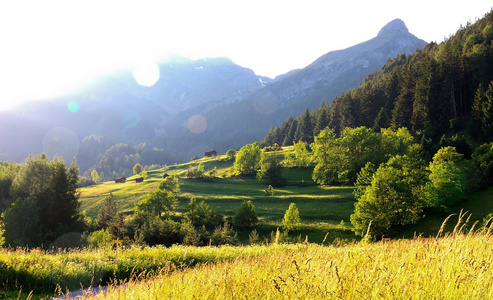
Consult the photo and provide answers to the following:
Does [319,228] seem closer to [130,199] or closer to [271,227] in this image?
[271,227]

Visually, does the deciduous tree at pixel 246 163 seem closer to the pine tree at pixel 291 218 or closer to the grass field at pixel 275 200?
the grass field at pixel 275 200

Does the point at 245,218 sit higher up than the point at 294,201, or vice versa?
the point at 245,218

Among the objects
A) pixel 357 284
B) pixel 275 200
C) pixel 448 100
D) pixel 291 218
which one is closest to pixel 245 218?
pixel 291 218

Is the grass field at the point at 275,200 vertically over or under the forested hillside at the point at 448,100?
under

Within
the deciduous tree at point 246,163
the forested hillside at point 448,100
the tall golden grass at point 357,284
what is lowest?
the deciduous tree at point 246,163

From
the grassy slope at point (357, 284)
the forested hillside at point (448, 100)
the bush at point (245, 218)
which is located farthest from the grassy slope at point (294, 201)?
the forested hillside at point (448, 100)

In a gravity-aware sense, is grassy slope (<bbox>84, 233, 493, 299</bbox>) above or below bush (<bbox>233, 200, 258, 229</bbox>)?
above

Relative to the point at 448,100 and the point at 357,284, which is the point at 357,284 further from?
the point at 448,100

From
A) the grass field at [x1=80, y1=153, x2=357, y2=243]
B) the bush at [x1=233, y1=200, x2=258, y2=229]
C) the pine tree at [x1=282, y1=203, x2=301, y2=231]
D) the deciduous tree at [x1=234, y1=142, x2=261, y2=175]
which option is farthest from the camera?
the deciduous tree at [x1=234, y1=142, x2=261, y2=175]

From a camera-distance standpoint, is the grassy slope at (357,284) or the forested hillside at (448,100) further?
the forested hillside at (448,100)

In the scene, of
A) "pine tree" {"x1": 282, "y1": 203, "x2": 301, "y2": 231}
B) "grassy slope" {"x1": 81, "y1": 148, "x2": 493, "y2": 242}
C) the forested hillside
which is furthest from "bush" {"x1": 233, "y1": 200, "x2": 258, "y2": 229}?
the forested hillside

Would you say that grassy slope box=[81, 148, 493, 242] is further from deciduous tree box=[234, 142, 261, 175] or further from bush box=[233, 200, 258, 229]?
deciduous tree box=[234, 142, 261, 175]

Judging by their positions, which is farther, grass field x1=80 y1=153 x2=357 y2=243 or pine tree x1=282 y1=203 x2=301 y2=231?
grass field x1=80 y1=153 x2=357 y2=243

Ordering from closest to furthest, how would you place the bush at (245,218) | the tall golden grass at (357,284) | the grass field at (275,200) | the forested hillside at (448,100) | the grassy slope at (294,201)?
the tall golden grass at (357,284), the grassy slope at (294,201), the grass field at (275,200), the bush at (245,218), the forested hillside at (448,100)
